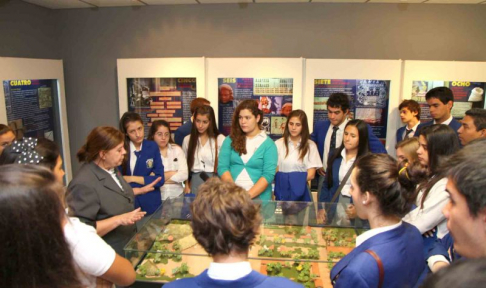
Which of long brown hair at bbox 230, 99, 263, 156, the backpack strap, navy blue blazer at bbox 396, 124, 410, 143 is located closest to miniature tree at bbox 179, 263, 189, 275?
the backpack strap

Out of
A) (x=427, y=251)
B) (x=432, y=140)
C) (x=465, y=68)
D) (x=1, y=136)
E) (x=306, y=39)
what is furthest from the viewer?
(x=306, y=39)

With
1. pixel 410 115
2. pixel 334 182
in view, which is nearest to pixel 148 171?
pixel 334 182

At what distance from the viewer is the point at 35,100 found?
204 inches

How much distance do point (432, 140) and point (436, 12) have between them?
155 inches

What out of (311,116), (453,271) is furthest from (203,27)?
(453,271)

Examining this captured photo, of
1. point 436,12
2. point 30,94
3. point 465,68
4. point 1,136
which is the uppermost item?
point 436,12

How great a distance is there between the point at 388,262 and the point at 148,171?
2.74m

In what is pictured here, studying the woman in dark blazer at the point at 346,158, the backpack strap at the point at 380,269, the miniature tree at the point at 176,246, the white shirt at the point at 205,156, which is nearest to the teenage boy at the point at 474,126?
the woman in dark blazer at the point at 346,158

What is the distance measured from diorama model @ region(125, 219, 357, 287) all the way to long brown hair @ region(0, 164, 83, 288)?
4.35ft

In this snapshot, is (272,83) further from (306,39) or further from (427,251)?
(427,251)

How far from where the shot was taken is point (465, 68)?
4.98 m

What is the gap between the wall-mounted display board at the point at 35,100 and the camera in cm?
455

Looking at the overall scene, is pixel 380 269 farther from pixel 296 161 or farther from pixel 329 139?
pixel 329 139

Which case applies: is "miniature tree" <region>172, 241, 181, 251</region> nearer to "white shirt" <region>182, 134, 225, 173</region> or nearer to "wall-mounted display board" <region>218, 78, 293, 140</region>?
"white shirt" <region>182, 134, 225, 173</region>
